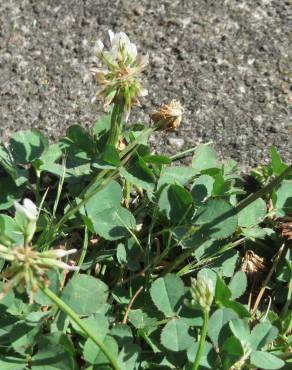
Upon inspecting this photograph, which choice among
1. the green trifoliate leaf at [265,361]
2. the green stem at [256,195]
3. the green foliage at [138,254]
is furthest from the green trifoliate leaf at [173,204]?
the green trifoliate leaf at [265,361]

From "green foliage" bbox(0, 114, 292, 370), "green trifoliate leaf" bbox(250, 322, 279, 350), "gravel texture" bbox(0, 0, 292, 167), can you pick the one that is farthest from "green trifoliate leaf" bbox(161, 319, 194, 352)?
"gravel texture" bbox(0, 0, 292, 167)

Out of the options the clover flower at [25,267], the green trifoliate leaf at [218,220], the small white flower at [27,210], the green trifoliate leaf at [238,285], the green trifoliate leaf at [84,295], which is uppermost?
the small white flower at [27,210]

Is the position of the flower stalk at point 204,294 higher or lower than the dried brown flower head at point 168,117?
lower

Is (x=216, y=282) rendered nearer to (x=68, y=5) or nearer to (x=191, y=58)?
(x=191, y=58)

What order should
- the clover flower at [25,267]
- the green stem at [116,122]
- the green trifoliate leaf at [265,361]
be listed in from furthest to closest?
the green stem at [116,122], the green trifoliate leaf at [265,361], the clover flower at [25,267]

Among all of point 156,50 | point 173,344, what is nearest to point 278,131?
point 156,50

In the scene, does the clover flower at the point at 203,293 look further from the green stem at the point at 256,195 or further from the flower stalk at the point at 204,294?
the green stem at the point at 256,195
